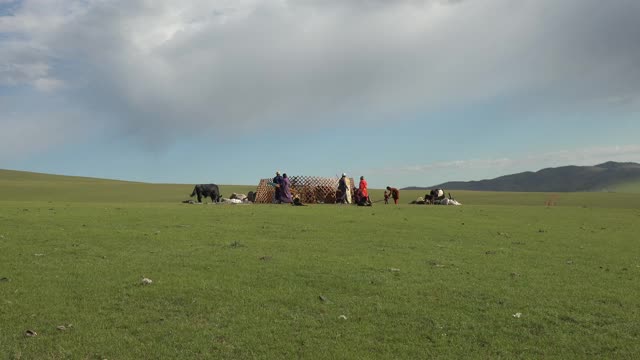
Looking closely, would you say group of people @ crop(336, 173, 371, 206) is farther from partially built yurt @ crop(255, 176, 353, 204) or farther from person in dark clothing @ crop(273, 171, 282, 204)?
person in dark clothing @ crop(273, 171, 282, 204)

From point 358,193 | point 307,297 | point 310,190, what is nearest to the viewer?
point 307,297

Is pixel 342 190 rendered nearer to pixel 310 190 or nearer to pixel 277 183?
pixel 310 190

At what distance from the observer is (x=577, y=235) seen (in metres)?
24.3

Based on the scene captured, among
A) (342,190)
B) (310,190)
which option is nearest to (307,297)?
(342,190)

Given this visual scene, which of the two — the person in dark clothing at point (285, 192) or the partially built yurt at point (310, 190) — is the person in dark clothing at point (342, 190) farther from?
the person in dark clothing at point (285, 192)

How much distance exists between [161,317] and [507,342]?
6208 millimetres

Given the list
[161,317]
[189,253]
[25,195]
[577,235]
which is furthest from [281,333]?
[25,195]

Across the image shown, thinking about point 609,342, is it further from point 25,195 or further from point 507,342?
point 25,195

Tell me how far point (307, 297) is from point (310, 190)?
43.3 meters

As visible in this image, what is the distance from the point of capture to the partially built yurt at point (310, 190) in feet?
179

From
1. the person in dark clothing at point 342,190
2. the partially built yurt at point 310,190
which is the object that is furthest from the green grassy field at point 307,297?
the partially built yurt at point 310,190

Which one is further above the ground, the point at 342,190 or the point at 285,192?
the point at 342,190

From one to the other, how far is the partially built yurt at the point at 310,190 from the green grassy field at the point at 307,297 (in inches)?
1323

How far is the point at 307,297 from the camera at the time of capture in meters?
11.6
